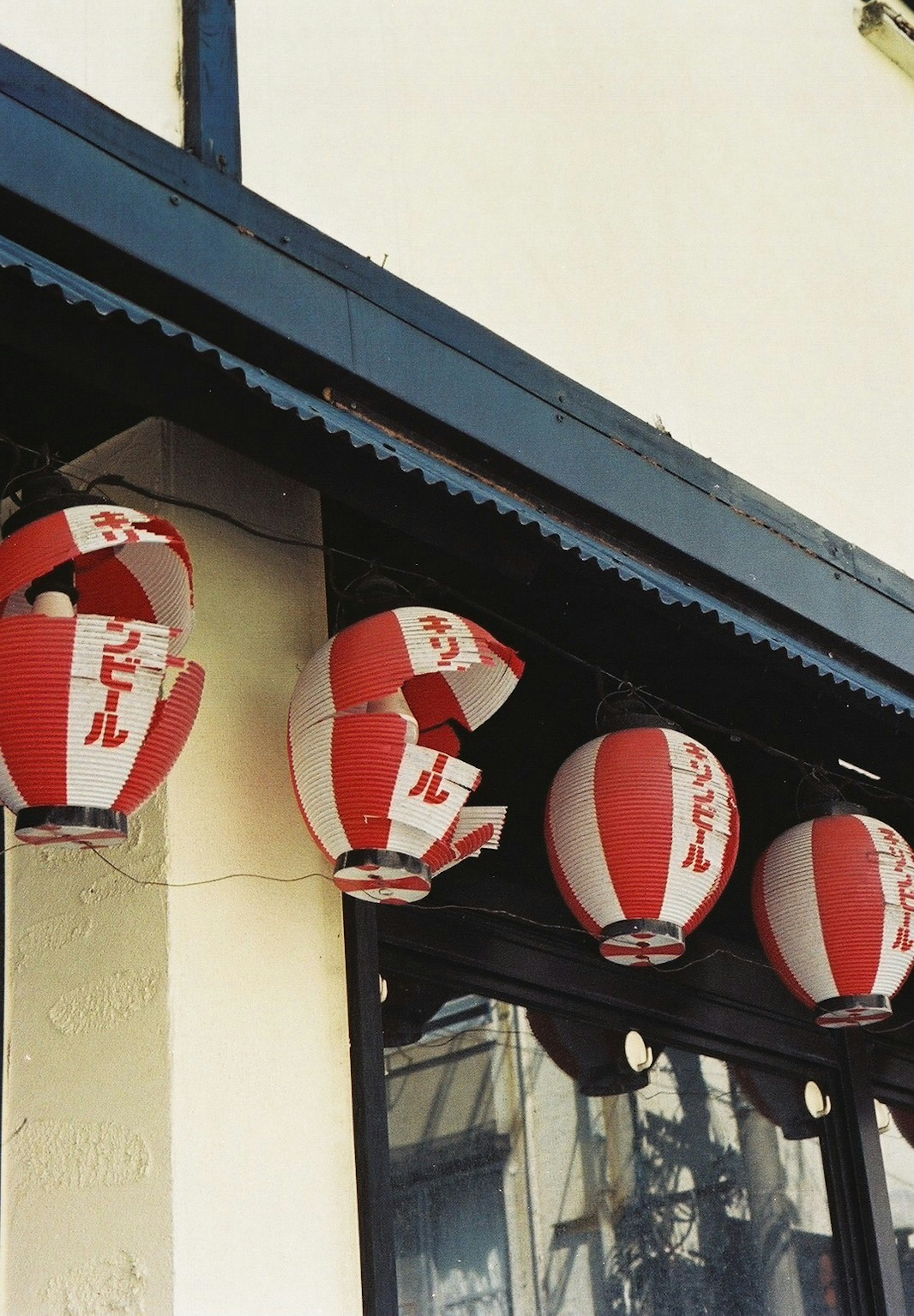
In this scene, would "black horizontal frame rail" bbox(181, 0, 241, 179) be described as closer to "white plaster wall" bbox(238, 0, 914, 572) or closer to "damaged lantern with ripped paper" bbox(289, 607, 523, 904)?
"white plaster wall" bbox(238, 0, 914, 572)

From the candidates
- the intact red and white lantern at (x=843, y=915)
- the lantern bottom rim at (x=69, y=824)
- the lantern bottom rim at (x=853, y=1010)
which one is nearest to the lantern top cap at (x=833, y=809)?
the intact red and white lantern at (x=843, y=915)

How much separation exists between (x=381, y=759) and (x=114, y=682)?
633mm

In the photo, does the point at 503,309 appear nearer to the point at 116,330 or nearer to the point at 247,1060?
the point at 116,330

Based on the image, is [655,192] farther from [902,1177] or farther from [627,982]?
[902,1177]

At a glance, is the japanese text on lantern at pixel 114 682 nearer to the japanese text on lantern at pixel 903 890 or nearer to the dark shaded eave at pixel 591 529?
the dark shaded eave at pixel 591 529

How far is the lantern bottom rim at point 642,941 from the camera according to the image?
3.80 metres

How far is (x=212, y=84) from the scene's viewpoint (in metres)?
3.73

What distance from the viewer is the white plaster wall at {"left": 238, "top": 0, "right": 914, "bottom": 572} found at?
424cm

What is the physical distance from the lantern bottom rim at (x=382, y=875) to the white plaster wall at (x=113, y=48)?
63.2 inches

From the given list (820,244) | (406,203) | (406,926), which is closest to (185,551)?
(406,926)

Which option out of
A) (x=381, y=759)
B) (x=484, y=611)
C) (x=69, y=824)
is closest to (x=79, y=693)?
(x=69, y=824)

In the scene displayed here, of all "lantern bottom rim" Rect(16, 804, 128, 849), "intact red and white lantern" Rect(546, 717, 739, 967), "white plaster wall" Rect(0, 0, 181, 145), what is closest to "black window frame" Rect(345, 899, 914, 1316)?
"intact red and white lantern" Rect(546, 717, 739, 967)

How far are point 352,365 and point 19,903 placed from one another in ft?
4.67

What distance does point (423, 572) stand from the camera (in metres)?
4.06
